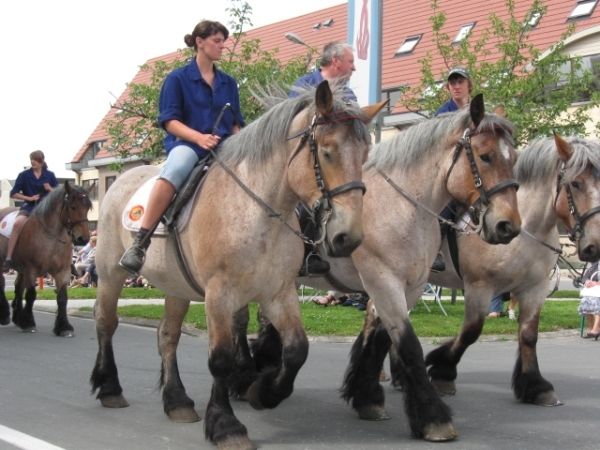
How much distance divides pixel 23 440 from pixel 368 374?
2666 millimetres

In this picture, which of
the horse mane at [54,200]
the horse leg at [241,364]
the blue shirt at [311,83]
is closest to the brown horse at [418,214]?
the blue shirt at [311,83]

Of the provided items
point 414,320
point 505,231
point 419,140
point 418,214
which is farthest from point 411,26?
point 505,231

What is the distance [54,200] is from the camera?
14305mm

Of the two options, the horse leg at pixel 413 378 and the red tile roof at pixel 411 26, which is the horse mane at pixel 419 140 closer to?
the horse leg at pixel 413 378

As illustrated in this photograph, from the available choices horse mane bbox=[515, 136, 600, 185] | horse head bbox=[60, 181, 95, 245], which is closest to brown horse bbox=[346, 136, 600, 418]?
horse mane bbox=[515, 136, 600, 185]

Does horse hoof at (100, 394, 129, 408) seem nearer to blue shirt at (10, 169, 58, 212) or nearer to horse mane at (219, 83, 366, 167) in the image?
horse mane at (219, 83, 366, 167)

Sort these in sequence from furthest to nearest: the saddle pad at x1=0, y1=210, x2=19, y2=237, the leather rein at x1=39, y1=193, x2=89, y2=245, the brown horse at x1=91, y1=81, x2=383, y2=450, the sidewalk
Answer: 1. the saddle pad at x1=0, y1=210, x2=19, y2=237
2. the leather rein at x1=39, y1=193, x2=89, y2=245
3. the sidewalk
4. the brown horse at x1=91, y1=81, x2=383, y2=450

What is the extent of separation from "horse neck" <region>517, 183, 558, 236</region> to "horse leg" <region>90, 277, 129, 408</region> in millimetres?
3764

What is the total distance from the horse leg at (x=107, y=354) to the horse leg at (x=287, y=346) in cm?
181

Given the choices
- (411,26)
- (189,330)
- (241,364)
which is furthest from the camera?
(411,26)

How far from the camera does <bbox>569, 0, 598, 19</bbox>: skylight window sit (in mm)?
32812

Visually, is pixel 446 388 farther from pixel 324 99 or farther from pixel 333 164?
pixel 324 99

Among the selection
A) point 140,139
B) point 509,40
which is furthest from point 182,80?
point 140,139

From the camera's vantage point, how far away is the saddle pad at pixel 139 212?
21.2 ft
